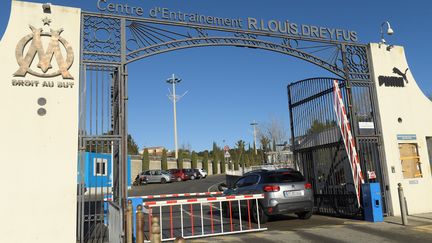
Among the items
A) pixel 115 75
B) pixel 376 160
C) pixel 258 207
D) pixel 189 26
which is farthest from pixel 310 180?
pixel 115 75

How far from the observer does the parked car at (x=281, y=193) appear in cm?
1080

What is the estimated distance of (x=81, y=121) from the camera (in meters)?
8.78

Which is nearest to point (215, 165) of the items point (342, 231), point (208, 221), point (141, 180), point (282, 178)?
point (141, 180)

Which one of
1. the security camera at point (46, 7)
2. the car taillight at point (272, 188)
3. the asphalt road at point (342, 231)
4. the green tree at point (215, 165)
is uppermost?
the security camera at point (46, 7)

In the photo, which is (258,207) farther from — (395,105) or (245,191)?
(395,105)

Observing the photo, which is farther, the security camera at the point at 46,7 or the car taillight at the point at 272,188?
the car taillight at the point at 272,188

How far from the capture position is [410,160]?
12312 millimetres

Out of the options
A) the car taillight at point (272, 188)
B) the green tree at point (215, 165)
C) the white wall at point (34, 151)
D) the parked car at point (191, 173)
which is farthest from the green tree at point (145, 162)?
the white wall at point (34, 151)

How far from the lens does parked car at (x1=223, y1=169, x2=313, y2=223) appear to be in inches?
425

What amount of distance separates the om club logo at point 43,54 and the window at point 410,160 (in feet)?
34.0

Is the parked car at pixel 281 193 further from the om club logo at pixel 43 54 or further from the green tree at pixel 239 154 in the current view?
the green tree at pixel 239 154

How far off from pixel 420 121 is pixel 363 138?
2506mm

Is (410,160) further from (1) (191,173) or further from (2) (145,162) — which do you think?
(2) (145,162)

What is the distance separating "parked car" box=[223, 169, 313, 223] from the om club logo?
6191 mm
